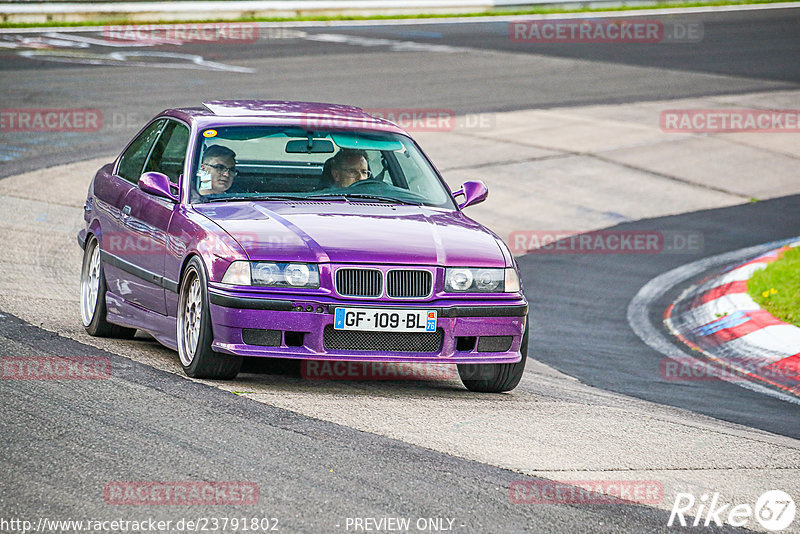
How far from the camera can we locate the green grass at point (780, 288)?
1045 centimetres

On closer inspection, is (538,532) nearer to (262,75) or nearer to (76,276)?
(76,276)

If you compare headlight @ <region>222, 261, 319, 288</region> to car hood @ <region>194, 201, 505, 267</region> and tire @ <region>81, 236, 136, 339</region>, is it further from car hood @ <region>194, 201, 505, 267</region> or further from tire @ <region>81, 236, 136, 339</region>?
tire @ <region>81, 236, 136, 339</region>

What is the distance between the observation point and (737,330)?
10375mm

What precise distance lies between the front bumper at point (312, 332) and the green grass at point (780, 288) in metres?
4.33

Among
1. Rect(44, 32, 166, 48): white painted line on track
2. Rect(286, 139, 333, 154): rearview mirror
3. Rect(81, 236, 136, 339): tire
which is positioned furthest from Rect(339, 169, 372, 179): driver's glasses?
Rect(44, 32, 166, 48): white painted line on track

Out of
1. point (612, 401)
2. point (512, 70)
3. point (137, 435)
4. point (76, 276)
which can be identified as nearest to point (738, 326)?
point (612, 401)

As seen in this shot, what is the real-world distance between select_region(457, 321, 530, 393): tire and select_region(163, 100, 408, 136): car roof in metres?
1.77

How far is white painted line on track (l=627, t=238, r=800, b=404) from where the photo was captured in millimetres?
9188
